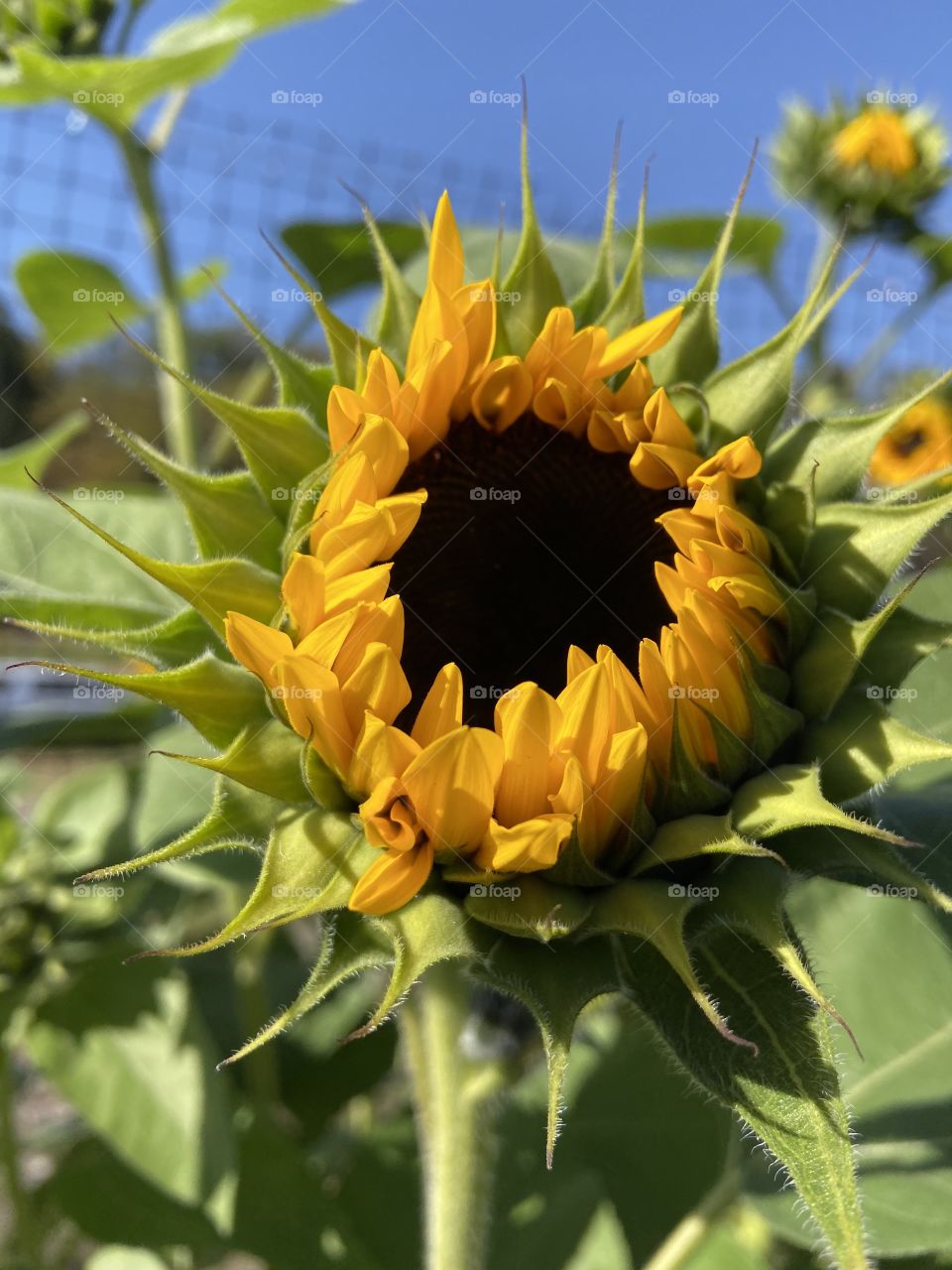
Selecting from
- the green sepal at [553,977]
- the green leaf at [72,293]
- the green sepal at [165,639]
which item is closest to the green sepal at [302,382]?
the green sepal at [165,639]

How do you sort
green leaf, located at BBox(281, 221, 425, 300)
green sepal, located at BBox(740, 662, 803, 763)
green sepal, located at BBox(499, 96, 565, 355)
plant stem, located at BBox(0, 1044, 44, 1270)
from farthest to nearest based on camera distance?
1. green leaf, located at BBox(281, 221, 425, 300)
2. plant stem, located at BBox(0, 1044, 44, 1270)
3. green sepal, located at BBox(499, 96, 565, 355)
4. green sepal, located at BBox(740, 662, 803, 763)

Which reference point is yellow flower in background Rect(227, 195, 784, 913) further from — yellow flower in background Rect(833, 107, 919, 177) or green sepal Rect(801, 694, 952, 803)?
yellow flower in background Rect(833, 107, 919, 177)

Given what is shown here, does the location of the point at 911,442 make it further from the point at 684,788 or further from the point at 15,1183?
the point at 15,1183

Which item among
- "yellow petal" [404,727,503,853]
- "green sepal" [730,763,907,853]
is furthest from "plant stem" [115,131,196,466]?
"green sepal" [730,763,907,853]

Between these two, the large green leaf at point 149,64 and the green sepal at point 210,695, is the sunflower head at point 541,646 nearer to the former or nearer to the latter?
the green sepal at point 210,695

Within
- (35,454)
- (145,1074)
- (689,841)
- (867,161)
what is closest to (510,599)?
(689,841)

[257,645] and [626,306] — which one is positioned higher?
[626,306]

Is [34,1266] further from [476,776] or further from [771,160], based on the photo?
[771,160]
